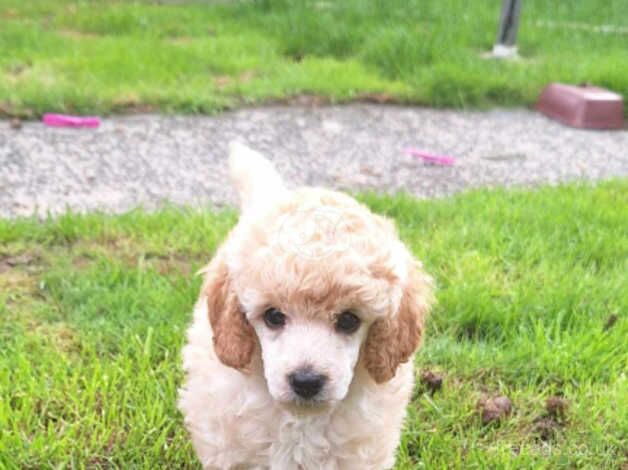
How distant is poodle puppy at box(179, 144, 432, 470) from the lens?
6.05 ft

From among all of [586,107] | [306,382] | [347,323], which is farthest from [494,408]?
[586,107]

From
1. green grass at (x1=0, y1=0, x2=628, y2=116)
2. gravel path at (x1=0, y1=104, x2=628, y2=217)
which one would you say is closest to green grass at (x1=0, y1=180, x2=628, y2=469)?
gravel path at (x1=0, y1=104, x2=628, y2=217)

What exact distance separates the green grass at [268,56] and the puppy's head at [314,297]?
3.33 m

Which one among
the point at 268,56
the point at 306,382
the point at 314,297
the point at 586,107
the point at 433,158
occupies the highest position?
the point at 314,297

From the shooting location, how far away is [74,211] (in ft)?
12.3

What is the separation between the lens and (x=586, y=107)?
5664 mm

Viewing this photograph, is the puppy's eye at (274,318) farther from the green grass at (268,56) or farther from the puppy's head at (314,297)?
the green grass at (268,56)

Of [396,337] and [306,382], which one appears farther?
[396,337]

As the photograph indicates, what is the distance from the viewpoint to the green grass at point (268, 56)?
524cm

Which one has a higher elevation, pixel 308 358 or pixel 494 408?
pixel 308 358

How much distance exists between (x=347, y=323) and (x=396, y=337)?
0.15 metres

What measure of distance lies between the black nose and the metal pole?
16.9ft

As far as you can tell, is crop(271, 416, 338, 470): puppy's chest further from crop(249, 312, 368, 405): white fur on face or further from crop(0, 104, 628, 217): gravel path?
crop(0, 104, 628, 217): gravel path

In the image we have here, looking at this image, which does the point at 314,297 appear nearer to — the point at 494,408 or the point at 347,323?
the point at 347,323
